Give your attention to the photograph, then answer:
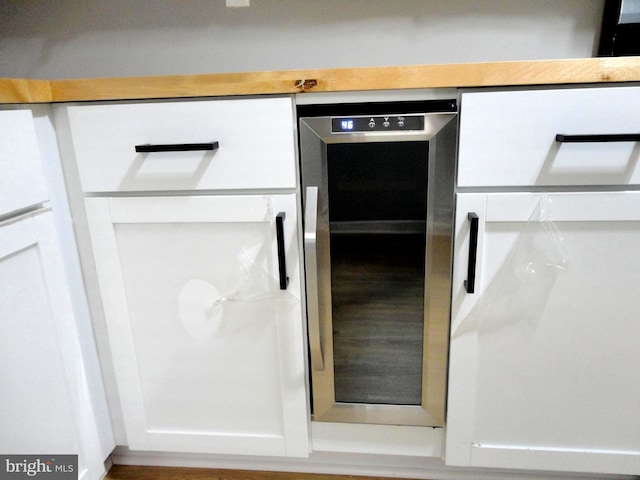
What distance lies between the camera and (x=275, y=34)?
129 cm

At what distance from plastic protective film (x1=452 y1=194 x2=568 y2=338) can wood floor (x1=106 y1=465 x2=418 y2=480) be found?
0.50 m

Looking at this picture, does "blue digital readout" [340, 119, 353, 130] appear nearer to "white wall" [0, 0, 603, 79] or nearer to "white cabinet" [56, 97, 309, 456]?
"white cabinet" [56, 97, 309, 456]

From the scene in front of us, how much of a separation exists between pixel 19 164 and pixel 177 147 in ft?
0.87

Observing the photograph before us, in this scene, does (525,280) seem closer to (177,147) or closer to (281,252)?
(281,252)

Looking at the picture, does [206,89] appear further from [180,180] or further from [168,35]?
[168,35]

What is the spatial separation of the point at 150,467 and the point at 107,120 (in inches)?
34.4

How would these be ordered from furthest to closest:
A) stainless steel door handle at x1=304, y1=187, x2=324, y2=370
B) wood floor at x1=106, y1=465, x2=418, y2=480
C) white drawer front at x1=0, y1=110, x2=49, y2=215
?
wood floor at x1=106, y1=465, x2=418, y2=480 < stainless steel door handle at x1=304, y1=187, x2=324, y2=370 < white drawer front at x1=0, y1=110, x2=49, y2=215

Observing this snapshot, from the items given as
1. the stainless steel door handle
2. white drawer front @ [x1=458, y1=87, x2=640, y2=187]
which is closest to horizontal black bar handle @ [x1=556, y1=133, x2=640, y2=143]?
white drawer front @ [x1=458, y1=87, x2=640, y2=187]

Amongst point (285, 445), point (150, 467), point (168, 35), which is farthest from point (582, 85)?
point (150, 467)

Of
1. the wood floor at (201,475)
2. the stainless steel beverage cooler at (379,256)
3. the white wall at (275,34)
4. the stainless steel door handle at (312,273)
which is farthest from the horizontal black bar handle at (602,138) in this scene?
the wood floor at (201,475)

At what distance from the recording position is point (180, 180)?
0.89 m

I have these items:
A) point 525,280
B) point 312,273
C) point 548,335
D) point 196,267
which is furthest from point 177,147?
point 548,335

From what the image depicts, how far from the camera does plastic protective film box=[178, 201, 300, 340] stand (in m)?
0.92

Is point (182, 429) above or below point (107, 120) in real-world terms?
below
